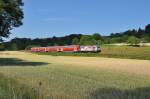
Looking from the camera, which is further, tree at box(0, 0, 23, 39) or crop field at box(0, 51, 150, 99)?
tree at box(0, 0, 23, 39)

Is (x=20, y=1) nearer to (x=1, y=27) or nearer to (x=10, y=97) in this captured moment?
(x=1, y=27)

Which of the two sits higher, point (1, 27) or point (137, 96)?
point (1, 27)

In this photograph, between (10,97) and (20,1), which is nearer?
(10,97)

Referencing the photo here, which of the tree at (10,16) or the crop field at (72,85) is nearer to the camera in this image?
the crop field at (72,85)

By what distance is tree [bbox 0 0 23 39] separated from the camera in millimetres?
48700

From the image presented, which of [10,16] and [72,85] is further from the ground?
[10,16]

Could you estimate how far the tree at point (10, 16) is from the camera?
160 ft

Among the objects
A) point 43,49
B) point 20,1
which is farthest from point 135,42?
point 20,1

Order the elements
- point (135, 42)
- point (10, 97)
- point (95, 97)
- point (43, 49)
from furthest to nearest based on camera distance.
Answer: point (135, 42) < point (43, 49) < point (95, 97) < point (10, 97)

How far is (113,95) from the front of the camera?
14094 millimetres

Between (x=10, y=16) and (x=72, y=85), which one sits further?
(x=10, y=16)

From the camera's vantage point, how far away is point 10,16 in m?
50.1

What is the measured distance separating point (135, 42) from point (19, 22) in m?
141

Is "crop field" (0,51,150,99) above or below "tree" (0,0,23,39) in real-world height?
below
